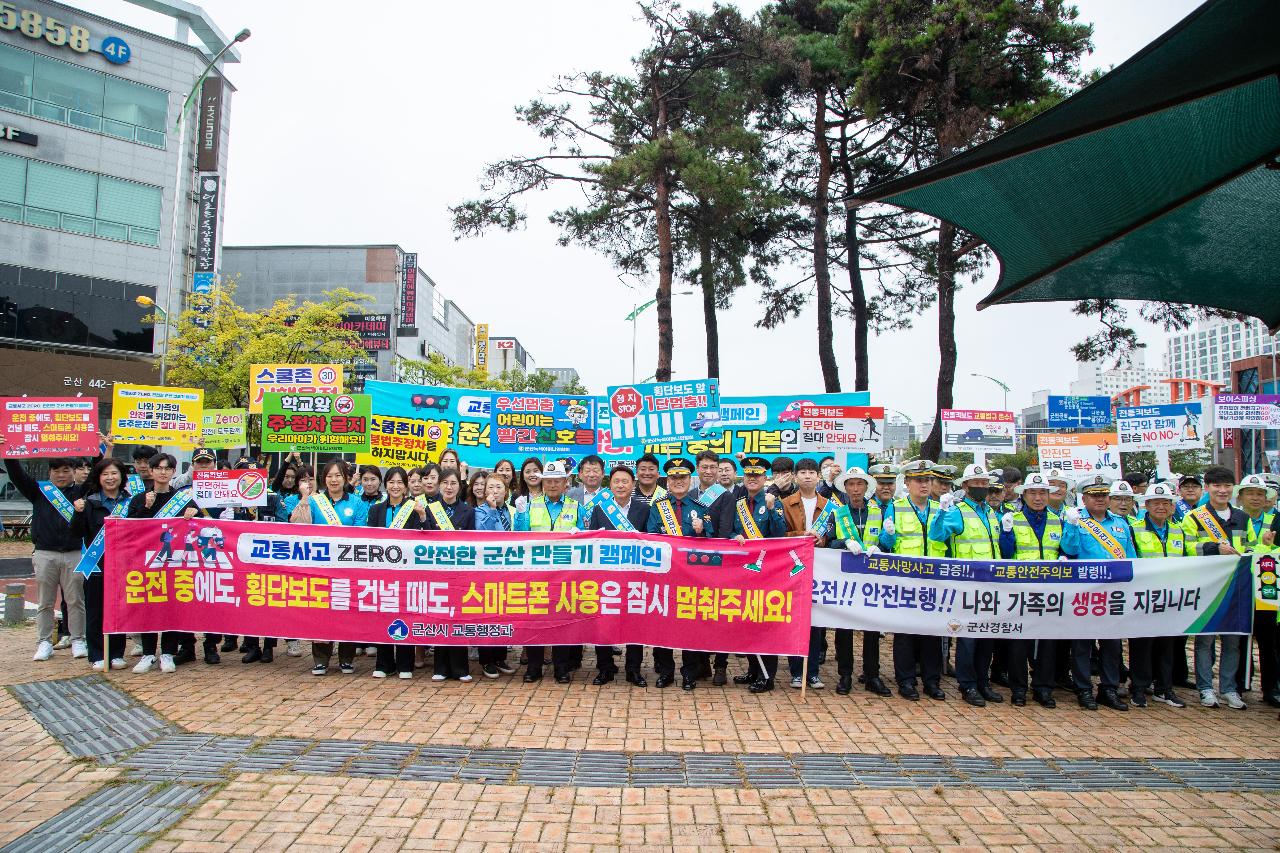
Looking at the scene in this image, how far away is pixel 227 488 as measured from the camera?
23.5 feet

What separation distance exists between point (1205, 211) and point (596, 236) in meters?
14.9

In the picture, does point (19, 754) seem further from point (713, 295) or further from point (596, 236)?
point (713, 295)

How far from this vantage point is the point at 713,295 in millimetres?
19219

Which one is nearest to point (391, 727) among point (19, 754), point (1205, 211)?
point (19, 754)

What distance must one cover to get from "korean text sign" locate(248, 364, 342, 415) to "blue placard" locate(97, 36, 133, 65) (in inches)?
931

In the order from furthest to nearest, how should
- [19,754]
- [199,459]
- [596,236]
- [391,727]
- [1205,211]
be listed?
[596,236] → [199,459] → [391,727] → [19,754] → [1205,211]

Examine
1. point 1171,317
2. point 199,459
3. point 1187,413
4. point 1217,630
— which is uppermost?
point 1171,317

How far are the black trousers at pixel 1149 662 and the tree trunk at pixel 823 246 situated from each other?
1136 cm

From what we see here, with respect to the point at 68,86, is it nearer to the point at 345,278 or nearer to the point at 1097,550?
the point at 1097,550

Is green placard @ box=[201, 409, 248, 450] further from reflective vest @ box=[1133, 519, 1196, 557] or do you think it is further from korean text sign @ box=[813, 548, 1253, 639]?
reflective vest @ box=[1133, 519, 1196, 557]

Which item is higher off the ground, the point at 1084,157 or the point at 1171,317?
the point at 1171,317

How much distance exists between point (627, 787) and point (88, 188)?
31.2 meters

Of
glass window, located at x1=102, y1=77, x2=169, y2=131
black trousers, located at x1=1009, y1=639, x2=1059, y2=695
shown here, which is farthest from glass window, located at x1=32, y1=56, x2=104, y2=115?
black trousers, located at x1=1009, y1=639, x2=1059, y2=695

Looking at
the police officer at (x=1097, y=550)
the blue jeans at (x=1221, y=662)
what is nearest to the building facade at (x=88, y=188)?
the police officer at (x=1097, y=550)
